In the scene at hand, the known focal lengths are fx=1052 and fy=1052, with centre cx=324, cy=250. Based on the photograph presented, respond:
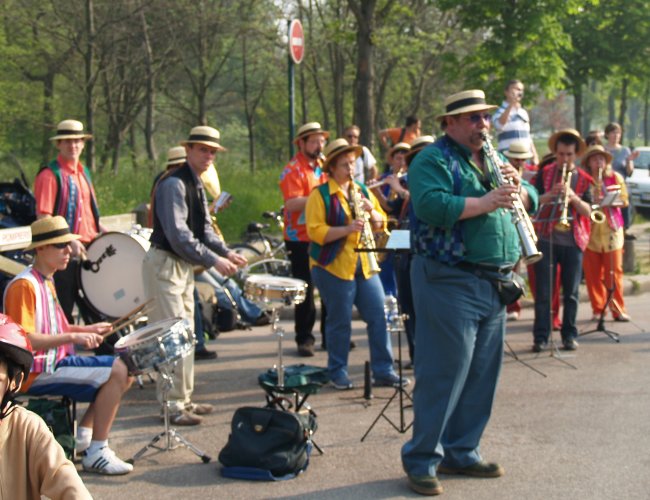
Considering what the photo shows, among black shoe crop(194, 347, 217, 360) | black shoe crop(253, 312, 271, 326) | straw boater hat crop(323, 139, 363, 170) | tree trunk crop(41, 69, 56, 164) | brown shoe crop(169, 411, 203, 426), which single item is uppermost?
tree trunk crop(41, 69, 56, 164)

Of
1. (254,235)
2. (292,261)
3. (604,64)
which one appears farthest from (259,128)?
(292,261)

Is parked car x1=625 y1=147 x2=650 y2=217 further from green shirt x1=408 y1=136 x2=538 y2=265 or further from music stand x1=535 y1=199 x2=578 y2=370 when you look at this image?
green shirt x1=408 y1=136 x2=538 y2=265

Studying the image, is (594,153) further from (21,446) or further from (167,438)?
(21,446)

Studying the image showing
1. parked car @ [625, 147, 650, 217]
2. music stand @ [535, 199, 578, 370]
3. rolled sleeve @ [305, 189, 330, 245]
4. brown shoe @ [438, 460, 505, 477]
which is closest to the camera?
brown shoe @ [438, 460, 505, 477]

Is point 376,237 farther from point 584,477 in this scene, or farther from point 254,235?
point 254,235

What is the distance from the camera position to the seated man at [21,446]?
3266 millimetres

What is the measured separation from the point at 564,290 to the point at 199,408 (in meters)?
3.90

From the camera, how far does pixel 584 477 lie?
6191 millimetres

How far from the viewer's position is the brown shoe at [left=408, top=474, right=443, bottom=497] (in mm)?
5891

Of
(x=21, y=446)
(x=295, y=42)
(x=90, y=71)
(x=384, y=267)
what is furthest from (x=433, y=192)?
(x=90, y=71)

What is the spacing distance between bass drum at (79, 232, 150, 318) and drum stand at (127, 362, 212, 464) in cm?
205

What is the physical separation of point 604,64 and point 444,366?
78.2ft

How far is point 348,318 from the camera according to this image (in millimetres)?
8570

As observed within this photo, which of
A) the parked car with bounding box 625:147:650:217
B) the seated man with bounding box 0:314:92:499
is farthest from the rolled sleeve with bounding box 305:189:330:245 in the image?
the parked car with bounding box 625:147:650:217
